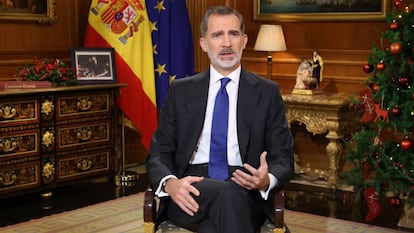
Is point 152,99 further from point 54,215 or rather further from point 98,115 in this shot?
point 54,215

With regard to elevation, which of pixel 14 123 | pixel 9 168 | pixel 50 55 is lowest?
pixel 9 168

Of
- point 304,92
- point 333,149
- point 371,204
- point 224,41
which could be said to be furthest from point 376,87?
point 224,41

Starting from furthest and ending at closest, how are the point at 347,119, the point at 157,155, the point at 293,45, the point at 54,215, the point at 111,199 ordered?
the point at 293,45
the point at 347,119
the point at 111,199
the point at 54,215
the point at 157,155

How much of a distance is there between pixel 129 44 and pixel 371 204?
279cm

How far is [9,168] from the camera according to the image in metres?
5.39

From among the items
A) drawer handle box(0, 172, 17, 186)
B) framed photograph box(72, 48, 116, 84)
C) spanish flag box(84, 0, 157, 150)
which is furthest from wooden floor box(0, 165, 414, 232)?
framed photograph box(72, 48, 116, 84)

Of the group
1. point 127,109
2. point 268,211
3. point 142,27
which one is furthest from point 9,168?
point 268,211

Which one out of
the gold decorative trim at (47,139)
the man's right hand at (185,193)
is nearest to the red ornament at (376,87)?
the man's right hand at (185,193)

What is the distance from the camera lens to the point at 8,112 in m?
5.36

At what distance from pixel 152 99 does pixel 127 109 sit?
293mm

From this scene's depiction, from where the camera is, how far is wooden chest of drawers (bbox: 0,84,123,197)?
17.7 ft

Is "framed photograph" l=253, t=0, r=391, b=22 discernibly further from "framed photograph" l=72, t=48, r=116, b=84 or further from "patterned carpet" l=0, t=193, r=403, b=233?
"patterned carpet" l=0, t=193, r=403, b=233

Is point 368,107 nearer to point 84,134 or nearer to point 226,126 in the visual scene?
point 84,134

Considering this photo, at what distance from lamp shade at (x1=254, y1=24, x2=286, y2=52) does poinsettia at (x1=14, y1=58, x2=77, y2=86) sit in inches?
76.1
